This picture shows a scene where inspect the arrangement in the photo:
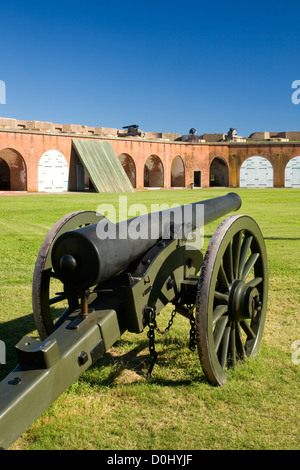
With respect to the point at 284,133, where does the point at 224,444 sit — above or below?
below

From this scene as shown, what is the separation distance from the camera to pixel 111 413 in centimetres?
253

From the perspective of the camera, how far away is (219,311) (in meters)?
2.71

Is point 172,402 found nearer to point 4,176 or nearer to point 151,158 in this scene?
point 4,176

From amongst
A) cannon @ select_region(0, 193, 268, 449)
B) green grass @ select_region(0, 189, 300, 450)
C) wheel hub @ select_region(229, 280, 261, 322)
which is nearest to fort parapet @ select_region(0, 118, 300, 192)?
green grass @ select_region(0, 189, 300, 450)

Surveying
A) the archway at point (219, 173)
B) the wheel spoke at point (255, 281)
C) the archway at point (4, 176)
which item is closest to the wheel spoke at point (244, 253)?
the wheel spoke at point (255, 281)

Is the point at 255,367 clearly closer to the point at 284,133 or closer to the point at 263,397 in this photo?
the point at 263,397

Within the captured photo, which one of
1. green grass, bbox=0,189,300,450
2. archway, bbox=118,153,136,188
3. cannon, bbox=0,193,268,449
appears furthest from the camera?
archway, bbox=118,153,136,188

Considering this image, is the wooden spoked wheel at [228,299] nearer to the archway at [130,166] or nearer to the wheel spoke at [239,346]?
the wheel spoke at [239,346]

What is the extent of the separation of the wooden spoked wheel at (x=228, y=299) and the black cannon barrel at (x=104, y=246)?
370 millimetres

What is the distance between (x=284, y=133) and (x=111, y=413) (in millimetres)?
40541

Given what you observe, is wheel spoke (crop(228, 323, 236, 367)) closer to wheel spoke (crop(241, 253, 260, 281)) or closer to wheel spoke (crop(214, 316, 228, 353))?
wheel spoke (crop(214, 316, 228, 353))

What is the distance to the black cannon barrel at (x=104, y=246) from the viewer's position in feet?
7.07

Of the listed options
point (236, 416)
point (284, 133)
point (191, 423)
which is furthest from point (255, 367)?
point (284, 133)

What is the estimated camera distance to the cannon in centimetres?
193
